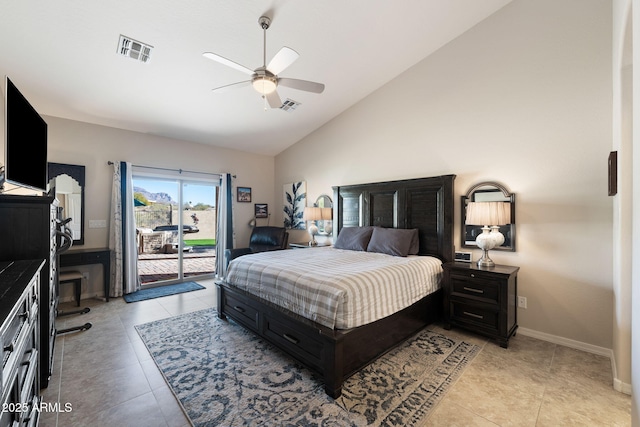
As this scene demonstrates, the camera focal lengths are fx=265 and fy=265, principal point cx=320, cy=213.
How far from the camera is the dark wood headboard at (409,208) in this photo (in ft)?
11.3

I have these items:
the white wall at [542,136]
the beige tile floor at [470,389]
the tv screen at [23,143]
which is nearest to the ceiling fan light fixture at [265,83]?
the tv screen at [23,143]

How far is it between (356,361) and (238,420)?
3.07ft

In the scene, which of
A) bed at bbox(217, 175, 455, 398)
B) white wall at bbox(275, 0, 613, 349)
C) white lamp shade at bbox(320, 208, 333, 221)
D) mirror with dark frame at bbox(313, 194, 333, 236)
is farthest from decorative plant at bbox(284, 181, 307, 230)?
white wall at bbox(275, 0, 613, 349)

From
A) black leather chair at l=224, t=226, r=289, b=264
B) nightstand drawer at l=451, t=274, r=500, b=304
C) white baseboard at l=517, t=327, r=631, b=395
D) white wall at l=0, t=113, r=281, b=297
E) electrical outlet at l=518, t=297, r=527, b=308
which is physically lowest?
white baseboard at l=517, t=327, r=631, b=395

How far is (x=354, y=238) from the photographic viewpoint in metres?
4.11

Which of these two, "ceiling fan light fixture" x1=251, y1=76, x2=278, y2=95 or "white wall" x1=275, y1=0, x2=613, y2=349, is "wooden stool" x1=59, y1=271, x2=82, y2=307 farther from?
"white wall" x1=275, y1=0, x2=613, y2=349

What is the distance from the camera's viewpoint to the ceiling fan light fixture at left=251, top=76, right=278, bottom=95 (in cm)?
235

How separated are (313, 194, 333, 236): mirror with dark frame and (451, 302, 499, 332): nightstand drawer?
257 centimetres

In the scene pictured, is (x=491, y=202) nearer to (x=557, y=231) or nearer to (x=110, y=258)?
(x=557, y=231)

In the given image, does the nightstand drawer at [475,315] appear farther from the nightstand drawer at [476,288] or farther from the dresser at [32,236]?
the dresser at [32,236]

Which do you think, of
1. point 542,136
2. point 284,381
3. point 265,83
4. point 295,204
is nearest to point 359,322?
point 284,381

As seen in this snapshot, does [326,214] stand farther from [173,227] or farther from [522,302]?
[522,302]

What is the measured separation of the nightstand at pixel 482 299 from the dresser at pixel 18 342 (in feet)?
11.0

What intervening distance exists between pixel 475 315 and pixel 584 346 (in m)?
0.98
